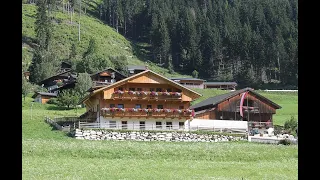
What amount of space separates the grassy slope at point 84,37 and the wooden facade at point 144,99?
240ft

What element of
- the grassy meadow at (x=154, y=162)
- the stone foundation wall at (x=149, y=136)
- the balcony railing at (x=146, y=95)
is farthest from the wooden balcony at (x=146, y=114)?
the grassy meadow at (x=154, y=162)

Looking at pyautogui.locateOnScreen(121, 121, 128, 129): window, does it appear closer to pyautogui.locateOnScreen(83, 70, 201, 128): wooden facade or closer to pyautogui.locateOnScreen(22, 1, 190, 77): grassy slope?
pyautogui.locateOnScreen(83, 70, 201, 128): wooden facade

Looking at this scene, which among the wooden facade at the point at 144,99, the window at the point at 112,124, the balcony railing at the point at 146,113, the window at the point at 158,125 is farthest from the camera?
the window at the point at 158,125

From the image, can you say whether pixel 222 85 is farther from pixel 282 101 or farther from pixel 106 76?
pixel 106 76

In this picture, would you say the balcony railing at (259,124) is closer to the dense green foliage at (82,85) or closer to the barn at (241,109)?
the barn at (241,109)

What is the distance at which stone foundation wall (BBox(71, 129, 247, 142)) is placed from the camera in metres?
40.0

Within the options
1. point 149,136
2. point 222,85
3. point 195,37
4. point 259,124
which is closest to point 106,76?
point 259,124

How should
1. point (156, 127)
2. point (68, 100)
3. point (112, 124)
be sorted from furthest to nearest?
point (68, 100) < point (156, 127) < point (112, 124)

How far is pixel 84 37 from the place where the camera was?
141m

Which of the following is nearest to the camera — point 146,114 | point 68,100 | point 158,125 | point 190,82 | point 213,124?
point 146,114

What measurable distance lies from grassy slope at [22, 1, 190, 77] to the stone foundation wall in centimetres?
7963

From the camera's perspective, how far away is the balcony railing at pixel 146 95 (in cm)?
4687

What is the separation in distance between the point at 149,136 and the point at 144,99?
654cm

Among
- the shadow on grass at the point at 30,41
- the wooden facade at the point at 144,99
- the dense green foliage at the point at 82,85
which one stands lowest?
the wooden facade at the point at 144,99
